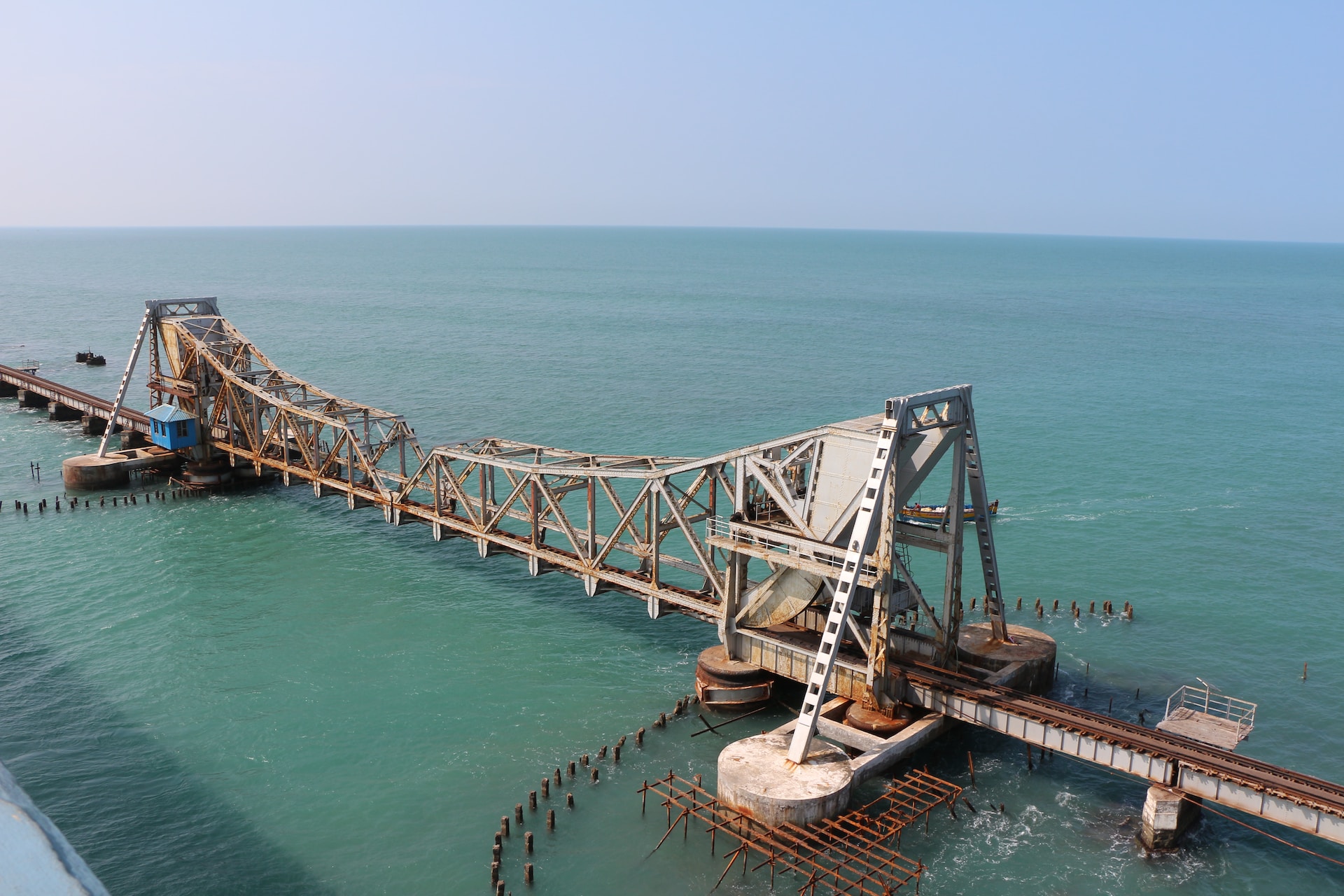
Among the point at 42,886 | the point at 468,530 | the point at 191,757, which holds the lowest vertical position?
the point at 191,757

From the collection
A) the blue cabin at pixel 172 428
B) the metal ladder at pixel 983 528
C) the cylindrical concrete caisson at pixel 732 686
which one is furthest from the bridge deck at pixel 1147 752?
the blue cabin at pixel 172 428

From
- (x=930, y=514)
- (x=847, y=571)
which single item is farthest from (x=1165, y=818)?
(x=930, y=514)

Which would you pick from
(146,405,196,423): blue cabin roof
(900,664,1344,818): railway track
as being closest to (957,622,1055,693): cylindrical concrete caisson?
(900,664,1344,818): railway track

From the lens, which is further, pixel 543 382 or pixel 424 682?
pixel 543 382

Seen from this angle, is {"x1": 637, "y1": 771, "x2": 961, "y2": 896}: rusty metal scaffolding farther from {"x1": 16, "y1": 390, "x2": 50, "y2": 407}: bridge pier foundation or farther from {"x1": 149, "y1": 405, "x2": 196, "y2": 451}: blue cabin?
{"x1": 16, "y1": 390, "x2": 50, "y2": 407}: bridge pier foundation

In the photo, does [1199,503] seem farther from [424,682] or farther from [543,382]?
[543,382]

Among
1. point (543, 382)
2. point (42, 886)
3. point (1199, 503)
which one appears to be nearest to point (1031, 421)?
point (1199, 503)
